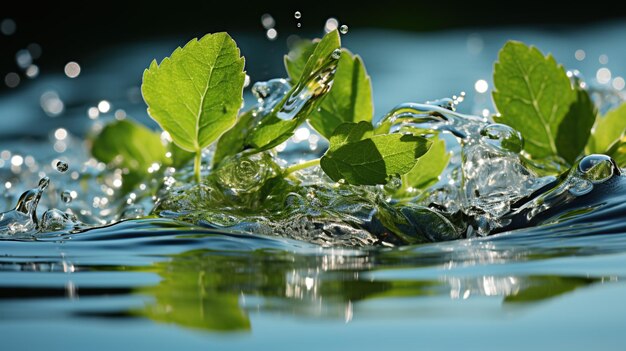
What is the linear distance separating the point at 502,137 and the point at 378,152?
0.64 ft

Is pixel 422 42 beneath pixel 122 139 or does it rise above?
above

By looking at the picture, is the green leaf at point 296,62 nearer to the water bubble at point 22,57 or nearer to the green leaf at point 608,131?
the green leaf at point 608,131

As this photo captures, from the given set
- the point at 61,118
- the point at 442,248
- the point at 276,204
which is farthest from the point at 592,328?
the point at 61,118

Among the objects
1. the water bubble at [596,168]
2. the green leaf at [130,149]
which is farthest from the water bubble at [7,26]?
the water bubble at [596,168]

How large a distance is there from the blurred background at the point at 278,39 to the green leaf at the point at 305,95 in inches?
103

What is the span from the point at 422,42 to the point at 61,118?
174 centimetres

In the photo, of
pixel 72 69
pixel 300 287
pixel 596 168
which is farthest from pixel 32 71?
pixel 300 287

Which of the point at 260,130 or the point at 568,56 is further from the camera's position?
the point at 568,56

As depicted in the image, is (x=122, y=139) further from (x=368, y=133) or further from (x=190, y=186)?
(x=368, y=133)

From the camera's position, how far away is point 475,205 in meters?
0.85

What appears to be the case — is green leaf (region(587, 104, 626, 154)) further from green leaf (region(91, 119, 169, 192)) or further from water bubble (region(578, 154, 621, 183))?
green leaf (region(91, 119, 169, 192))

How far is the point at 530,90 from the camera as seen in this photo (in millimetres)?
948

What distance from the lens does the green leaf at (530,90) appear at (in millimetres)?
948

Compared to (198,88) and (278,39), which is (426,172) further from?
(278,39)
